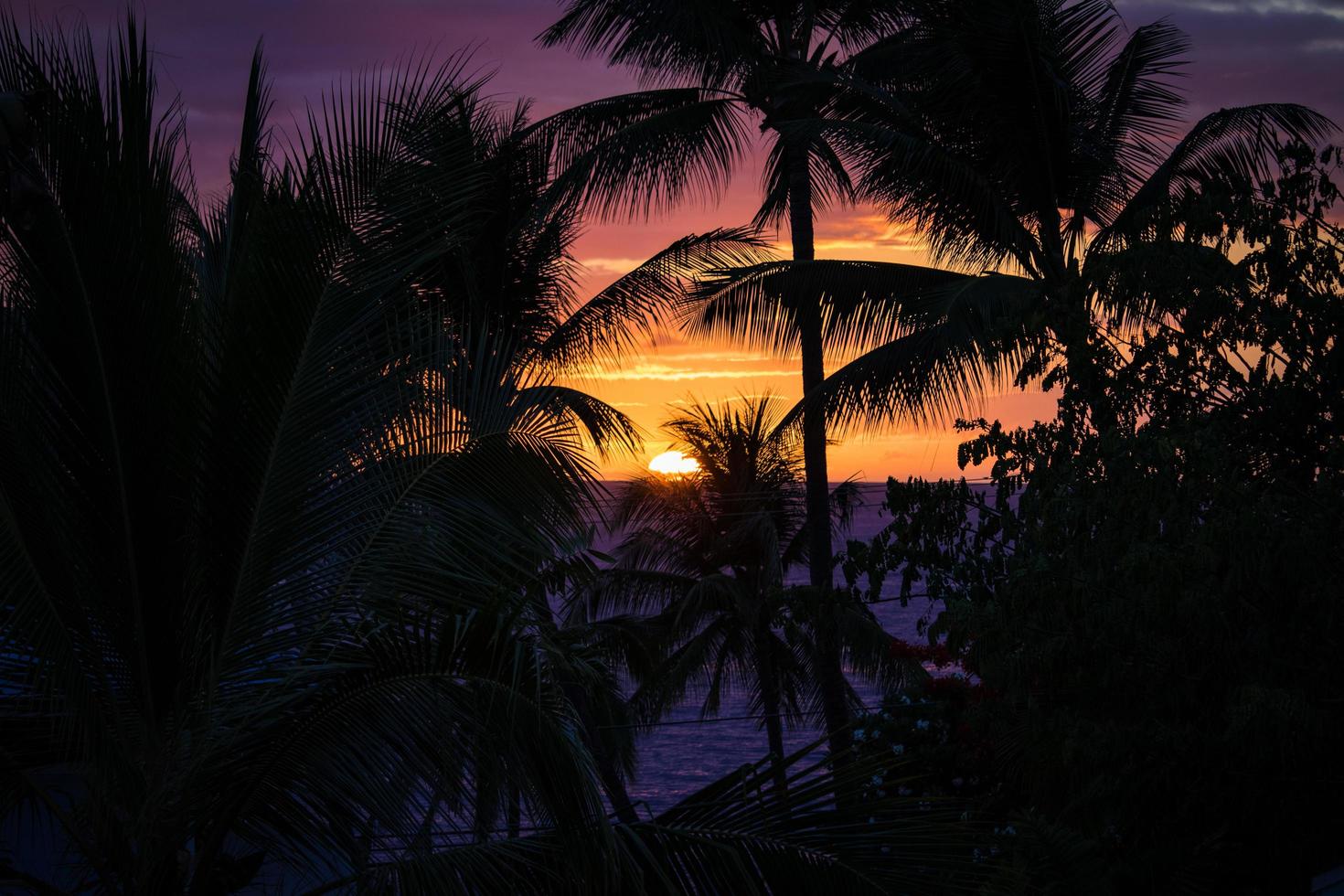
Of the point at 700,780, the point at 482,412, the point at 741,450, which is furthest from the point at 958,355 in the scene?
the point at 700,780

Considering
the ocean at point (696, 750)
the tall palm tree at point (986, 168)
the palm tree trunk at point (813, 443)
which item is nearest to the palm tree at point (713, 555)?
the palm tree trunk at point (813, 443)

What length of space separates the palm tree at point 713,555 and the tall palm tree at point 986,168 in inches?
420

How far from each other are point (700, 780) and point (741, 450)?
26.9m

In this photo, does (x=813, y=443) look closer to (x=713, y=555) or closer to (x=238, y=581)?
(x=713, y=555)

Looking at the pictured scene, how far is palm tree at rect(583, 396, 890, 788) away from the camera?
83.7 ft

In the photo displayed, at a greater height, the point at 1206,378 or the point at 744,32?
the point at 744,32

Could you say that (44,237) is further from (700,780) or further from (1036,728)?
(700,780)

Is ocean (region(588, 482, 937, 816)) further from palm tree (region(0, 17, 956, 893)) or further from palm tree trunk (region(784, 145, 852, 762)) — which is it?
palm tree (region(0, 17, 956, 893))

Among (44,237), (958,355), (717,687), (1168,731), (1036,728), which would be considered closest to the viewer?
(44,237)

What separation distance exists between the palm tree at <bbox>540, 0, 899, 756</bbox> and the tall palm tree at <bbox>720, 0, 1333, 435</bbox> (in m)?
0.91

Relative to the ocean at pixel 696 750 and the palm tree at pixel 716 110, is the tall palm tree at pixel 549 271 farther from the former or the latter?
the ocean at pixel 696 750

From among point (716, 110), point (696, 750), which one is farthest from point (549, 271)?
point (696, 750)

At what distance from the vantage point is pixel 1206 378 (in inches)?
389

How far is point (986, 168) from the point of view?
560 inches
